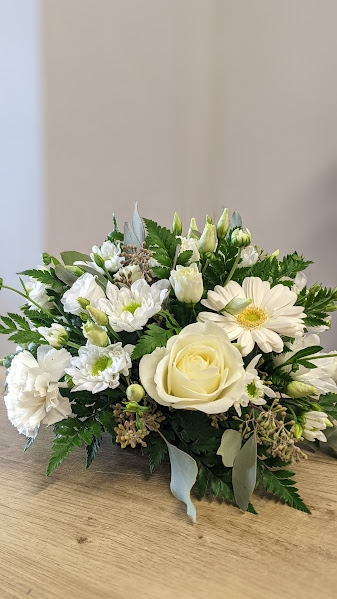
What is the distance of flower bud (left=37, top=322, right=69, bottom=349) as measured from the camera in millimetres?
690

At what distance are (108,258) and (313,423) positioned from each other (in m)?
0.35

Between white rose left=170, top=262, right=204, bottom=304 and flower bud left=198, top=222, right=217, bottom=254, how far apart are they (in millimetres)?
78

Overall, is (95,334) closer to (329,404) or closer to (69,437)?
(69,437)

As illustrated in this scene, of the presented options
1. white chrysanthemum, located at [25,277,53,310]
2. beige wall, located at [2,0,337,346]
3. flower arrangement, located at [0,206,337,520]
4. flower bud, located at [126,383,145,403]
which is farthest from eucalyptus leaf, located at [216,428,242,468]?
beige wall, located at [2,0,337,346]

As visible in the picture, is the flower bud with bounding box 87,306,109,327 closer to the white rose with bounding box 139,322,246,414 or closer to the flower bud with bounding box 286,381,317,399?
the white rose with bounding box 139,322,246,414

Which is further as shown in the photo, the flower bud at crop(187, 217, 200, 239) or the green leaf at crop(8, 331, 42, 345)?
the flower bud at crop(187, 217, 200, 239)

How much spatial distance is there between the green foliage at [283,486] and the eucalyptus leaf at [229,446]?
5 centimetres

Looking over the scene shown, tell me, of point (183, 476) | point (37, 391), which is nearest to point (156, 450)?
point (183, 476)

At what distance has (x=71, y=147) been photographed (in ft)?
7.02

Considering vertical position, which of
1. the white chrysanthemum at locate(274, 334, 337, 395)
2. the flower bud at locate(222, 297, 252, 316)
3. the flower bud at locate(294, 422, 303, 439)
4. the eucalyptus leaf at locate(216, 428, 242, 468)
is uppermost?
the flower bud at locate(222, 297, 252, 316)

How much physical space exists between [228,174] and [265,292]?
206 cm

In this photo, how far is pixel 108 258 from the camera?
2.59 feet

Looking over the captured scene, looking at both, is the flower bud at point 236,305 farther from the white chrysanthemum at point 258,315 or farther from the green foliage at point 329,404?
the green foliage at point 329,404

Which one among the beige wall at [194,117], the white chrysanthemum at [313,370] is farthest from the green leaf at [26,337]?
the beige wall at [194,117]
